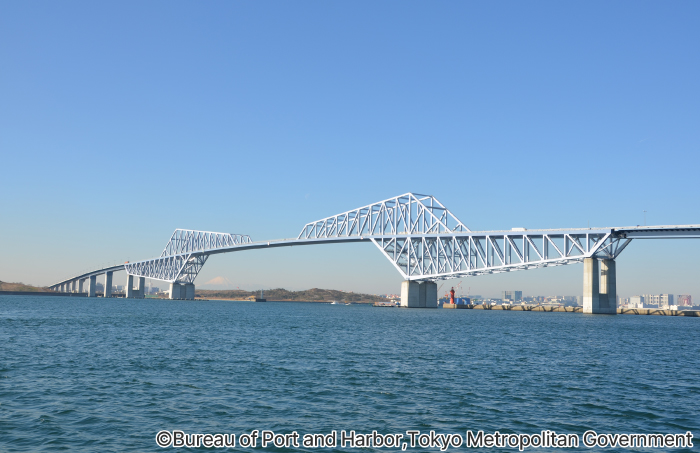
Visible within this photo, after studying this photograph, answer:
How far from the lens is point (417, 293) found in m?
130

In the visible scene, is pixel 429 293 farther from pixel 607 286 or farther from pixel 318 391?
pixel 318 391

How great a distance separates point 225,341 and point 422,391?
2129 cm

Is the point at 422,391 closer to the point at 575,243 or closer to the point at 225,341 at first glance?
the point at 225,341

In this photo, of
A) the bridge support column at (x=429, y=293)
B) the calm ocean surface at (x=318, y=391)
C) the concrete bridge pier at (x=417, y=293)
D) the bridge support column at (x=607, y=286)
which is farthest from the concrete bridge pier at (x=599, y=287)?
the calm ocean surface at (x=318, y=391)

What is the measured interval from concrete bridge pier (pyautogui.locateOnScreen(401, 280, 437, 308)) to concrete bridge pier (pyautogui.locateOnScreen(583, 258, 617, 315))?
41605mm

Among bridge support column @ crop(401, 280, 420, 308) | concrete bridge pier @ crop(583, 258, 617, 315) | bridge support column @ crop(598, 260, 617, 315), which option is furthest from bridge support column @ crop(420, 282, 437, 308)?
bridge support column @ crop(598, 260, 617, 315)

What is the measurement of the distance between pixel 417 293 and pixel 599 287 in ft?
144

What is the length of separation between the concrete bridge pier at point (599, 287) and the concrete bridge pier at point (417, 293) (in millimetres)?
41605

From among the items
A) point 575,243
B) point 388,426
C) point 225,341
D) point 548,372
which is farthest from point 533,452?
point 575,243

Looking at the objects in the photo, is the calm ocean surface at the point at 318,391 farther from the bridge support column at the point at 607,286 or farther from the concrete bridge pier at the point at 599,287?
the bridge support column at the point at 607,286

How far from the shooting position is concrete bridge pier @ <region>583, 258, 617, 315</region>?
92.2m

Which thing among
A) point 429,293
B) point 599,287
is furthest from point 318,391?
point 429,293

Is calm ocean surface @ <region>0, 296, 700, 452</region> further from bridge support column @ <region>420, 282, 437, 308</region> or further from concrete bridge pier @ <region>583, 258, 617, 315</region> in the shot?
bridge support column @ <region>420, 282, 437, 308</region>

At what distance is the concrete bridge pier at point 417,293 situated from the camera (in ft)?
420
